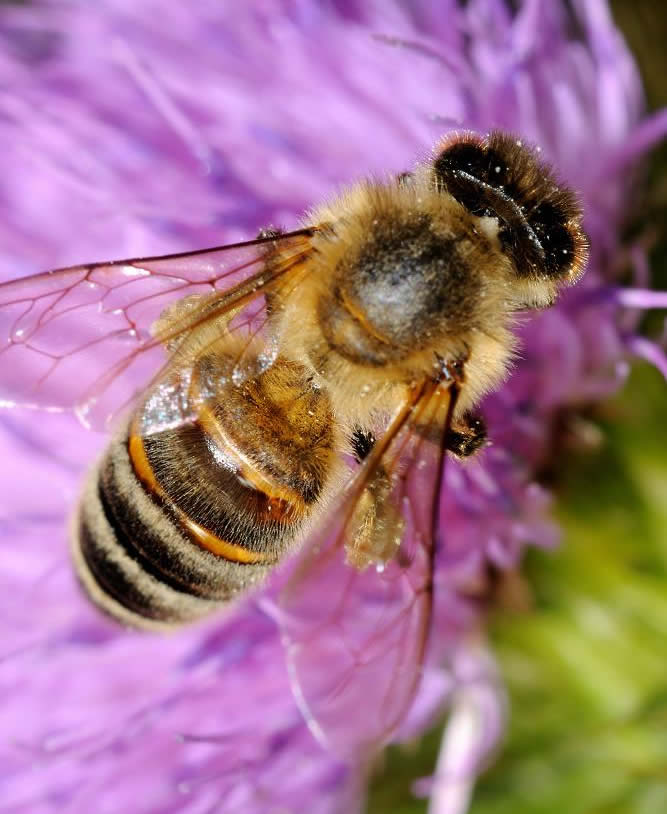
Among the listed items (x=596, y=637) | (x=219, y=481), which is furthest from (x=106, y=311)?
(x=596, y=637)

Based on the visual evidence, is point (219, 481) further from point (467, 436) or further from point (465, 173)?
point (465, 173)

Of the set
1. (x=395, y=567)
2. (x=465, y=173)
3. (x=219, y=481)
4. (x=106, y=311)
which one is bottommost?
(x=395, y=567)

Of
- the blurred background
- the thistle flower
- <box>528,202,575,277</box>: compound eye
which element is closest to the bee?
<box>528,202,575,277</box>: compound eye

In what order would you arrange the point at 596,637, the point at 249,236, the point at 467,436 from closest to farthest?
1. the point at 467,436
2. the point at 249,236
3. the point at 596,637

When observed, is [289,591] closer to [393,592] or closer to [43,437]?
[393,592]

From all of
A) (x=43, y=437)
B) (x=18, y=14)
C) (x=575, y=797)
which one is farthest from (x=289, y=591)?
(x=18, y=14)
